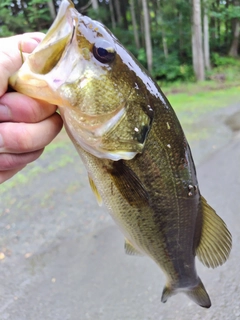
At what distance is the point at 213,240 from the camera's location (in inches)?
73.7

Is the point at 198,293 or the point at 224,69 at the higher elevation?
the point at 198,293

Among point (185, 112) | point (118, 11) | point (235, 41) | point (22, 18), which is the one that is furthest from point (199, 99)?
point (118, 11)

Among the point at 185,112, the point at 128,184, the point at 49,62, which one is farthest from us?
the point at 185,112

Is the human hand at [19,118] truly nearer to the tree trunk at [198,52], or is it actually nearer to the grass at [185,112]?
the grass at [185,112]

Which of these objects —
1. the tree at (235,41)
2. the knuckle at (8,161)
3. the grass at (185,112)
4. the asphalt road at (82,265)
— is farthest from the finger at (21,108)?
the tree at (235,41)

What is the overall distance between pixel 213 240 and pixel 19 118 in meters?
1.37

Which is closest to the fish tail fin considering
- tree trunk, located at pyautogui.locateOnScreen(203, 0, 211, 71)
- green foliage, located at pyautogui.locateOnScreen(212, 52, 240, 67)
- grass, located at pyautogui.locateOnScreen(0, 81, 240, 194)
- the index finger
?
the index finger

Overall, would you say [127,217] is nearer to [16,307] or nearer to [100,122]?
[100,122]

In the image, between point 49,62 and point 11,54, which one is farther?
point 11,54

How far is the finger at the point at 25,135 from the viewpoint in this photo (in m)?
1.24

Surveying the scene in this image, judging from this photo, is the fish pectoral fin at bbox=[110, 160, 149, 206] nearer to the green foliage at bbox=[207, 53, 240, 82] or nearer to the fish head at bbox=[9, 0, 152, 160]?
the fish head at bbox=[9, 0, 152, 160]

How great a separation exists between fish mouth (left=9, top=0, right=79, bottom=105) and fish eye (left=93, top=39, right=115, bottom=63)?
0.11 metres

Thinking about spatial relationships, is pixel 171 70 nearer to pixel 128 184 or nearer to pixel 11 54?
pixel 128 184

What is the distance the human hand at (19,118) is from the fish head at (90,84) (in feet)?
0.16
